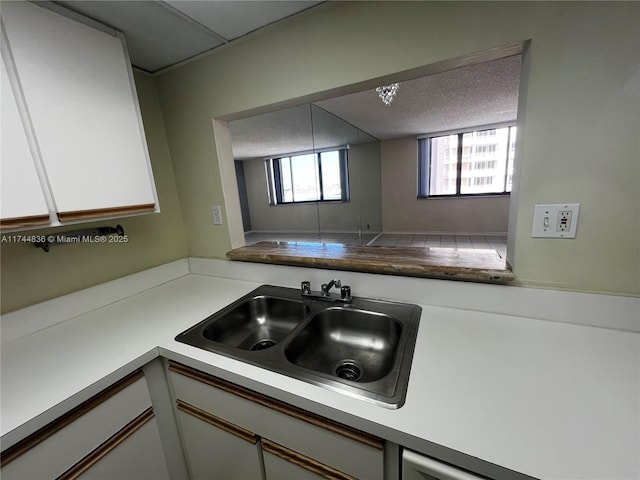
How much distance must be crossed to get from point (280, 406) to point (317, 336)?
14.6 inches

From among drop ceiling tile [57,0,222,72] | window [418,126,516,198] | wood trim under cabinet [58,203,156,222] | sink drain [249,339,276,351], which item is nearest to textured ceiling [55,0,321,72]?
drop ceiling tile [57,0,222,72]

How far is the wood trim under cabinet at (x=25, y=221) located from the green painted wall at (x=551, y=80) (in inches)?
40.0

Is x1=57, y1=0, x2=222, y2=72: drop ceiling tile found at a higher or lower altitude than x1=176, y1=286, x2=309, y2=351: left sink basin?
Result: higher

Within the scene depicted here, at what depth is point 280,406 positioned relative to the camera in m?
0.69

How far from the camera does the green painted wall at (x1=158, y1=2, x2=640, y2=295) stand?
0.69 m

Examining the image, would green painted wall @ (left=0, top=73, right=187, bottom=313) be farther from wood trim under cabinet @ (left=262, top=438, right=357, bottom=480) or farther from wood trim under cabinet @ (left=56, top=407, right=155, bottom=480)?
wood trim under cabinet @ (left=262, top=438, right=357, bottom=480)

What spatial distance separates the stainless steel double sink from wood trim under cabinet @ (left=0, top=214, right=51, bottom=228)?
57cm

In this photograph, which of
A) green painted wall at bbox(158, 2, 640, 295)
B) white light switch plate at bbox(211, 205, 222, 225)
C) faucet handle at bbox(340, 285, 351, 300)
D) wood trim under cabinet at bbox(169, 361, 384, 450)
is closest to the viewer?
wood trim under cabinet at bbox(169, 361, 384, 450)

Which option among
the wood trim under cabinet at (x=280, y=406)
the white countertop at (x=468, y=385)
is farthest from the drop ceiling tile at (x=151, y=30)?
the wood trim under cabinet at (x=280, y=406)

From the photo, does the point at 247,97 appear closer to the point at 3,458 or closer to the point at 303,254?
the point at 303,254

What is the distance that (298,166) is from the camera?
525 cm

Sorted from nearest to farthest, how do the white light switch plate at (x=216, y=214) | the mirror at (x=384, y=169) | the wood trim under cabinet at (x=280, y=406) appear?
the wood trim under cabinet at (x=280, y=406) → the white light switch plate at (x=216, y=214) → the mirror at (x=384, y=169)

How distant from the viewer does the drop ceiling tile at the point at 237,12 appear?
93 centimetres

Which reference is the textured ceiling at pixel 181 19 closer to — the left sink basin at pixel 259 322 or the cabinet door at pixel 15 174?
the cabinet door at pixel 15 174
